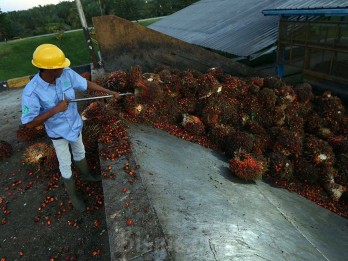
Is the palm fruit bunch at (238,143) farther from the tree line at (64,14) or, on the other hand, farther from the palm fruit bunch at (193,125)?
the tree line at (64,14)

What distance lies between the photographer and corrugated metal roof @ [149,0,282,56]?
34.4 ft

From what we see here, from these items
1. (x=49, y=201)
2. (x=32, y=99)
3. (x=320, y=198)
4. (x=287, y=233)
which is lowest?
(x=320, y=198)

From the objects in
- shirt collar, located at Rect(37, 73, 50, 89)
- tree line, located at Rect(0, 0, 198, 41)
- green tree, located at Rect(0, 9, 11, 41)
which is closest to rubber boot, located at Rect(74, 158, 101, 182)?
shirt collar, located at Rect(37, 73, 50, 89)

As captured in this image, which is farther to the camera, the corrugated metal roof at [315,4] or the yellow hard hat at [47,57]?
the corrugated metal roof at [315,4]

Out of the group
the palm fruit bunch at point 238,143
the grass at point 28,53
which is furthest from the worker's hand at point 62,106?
the grass at point 28,53

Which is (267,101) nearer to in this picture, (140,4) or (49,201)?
(49,201)

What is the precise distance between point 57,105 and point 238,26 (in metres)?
10.6

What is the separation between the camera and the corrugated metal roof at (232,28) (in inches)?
413

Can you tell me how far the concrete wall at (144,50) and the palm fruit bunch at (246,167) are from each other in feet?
13.6

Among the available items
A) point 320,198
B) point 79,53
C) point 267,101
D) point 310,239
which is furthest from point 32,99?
point 79,53

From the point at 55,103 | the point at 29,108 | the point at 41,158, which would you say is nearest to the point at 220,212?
the point at 55,103

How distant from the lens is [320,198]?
254 inches

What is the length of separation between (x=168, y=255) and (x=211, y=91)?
4.83 meters

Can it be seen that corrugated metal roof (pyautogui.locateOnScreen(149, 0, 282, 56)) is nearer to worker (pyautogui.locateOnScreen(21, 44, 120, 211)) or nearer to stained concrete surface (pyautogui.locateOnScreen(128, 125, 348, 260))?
stained concrete surface (pyautogui.locateOnScreen(128, 125, 348, 260))
